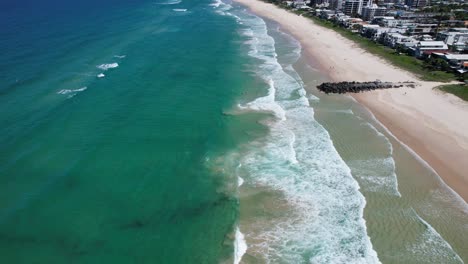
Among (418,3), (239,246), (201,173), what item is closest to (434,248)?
(239,246)

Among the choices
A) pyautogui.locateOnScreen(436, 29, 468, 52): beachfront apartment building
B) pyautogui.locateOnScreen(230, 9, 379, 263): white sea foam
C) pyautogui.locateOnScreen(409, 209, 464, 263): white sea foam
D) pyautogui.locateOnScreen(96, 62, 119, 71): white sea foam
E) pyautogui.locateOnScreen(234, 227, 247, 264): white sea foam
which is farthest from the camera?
pyautogui.locateOnScreen(436, 29, 468, 52): beachfront apartment building

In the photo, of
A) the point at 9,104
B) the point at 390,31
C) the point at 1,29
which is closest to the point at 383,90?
the point at 390,31

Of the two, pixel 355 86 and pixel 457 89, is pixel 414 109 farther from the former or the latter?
pixel 457 89

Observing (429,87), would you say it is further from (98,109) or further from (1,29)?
(1,29)

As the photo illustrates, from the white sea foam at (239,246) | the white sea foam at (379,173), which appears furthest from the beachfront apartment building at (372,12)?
the white sea foam at (239,246)

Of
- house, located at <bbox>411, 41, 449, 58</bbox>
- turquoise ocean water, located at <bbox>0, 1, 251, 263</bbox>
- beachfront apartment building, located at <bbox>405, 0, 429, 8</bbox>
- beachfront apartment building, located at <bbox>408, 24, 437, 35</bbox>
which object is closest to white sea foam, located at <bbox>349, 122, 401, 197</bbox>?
turquoise ocean water, located at <bbox>0, 1, 251, 263</bbox>

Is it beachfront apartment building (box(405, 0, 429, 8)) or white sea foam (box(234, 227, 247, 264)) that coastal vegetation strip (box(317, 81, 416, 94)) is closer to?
white sea foam (box(234, 227, 247, 264))

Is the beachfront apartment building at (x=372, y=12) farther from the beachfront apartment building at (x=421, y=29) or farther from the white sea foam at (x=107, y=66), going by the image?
the white sea foam at (x=107, y=66)
